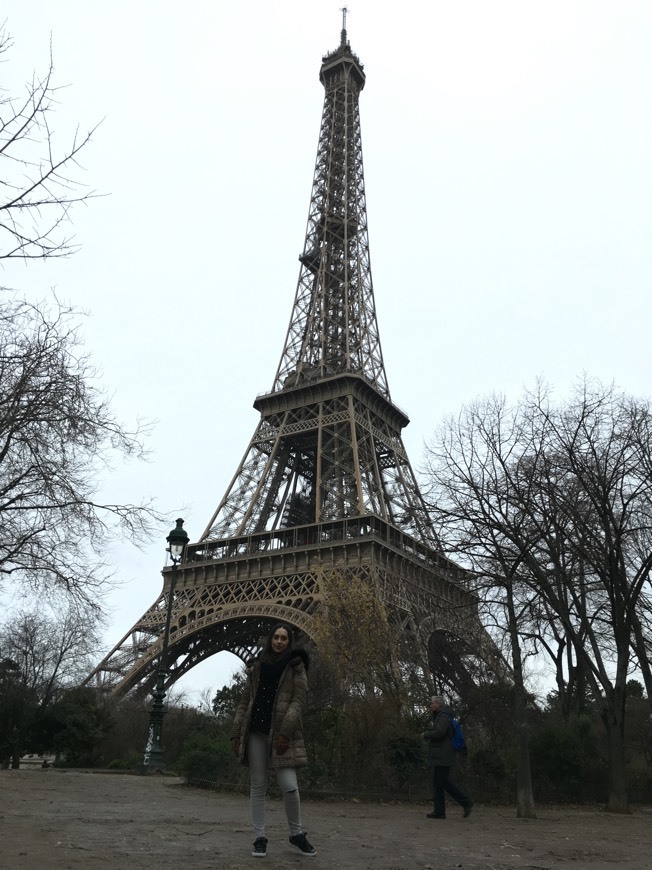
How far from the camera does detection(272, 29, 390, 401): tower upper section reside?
1955 inches

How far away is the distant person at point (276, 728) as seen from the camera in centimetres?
659

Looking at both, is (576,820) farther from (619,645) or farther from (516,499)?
(516,499)

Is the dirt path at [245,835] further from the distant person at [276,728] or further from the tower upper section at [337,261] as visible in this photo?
the tower upper section at [337,261]

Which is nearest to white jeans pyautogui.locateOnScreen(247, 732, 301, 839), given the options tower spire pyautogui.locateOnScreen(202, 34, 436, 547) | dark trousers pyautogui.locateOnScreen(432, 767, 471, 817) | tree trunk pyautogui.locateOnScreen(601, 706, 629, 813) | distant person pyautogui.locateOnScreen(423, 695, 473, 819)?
distant person pyautogui.locateOnScreen(423, 695, 473, 819)

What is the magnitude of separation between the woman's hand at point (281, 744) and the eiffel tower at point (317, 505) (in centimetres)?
1537

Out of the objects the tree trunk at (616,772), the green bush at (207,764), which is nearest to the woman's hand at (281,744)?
the green bush at (207,764)

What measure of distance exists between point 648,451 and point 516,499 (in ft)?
13.0

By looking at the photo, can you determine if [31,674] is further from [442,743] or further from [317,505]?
[442,743]

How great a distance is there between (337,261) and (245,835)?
167 ft

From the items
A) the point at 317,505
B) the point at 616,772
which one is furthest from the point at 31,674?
the point at 616,772

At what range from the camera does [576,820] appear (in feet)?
44.6

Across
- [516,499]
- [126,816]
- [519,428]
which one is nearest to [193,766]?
[126,816]

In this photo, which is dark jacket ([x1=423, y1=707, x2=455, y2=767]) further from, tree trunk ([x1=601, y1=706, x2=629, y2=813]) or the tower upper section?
the tower upper section

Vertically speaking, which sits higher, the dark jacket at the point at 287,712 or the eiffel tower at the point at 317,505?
the eiffel tower at the point at 317,505
